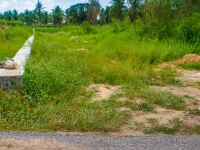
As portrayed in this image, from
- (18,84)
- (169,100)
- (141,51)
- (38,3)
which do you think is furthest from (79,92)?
(38,3)

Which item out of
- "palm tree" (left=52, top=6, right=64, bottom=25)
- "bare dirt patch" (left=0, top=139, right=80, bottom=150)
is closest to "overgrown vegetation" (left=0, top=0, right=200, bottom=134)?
"bare dirt patch" (left=0, top=139, right=80, bottom=150)

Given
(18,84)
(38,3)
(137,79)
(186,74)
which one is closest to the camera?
(18,84)

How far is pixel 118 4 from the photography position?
46.6 meters

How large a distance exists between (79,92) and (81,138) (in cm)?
224

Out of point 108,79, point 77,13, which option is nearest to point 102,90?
point 108,79

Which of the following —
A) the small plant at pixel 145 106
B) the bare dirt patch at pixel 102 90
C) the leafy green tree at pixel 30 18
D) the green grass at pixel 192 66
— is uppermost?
the leafy green tree at pixel 30 18

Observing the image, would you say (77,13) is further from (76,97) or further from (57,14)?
(76,97)

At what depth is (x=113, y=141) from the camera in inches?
150

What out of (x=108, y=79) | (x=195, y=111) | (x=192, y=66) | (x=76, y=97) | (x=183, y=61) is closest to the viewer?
(x=195, y=111)

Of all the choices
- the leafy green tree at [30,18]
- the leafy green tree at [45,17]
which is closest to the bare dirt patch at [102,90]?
the leafy green tree at [30,18]

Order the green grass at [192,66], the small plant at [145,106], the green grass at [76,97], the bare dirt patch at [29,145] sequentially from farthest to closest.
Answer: the green grass at [192,66] < the small plant at [145,106] < the green grass at [76,97] < the bare dirt patch at [29,145]

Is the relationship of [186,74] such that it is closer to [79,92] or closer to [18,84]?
[79,92]

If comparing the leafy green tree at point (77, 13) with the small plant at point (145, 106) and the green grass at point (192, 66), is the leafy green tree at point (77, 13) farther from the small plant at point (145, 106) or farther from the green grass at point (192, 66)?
the small plant at point (145, 106)

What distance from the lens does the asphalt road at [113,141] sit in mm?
3613
